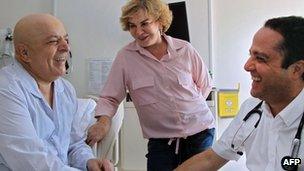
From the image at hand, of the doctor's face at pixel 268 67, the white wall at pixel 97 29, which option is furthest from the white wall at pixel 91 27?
the doctor's face at pixel 268 67

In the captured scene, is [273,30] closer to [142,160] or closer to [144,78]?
[144,78]

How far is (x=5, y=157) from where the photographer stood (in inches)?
50.9

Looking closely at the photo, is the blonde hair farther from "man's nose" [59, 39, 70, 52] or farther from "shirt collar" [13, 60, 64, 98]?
"shirt collar" [13, 60, 64, 98]

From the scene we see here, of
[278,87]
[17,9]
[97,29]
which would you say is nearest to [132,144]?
[97,29]

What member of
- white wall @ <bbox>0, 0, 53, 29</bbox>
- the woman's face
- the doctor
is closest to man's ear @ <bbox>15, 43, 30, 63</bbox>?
the woman's face

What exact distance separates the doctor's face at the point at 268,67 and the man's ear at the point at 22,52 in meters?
0.84

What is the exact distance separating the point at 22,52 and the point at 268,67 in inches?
36.4

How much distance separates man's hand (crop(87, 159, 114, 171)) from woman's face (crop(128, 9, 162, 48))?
685 mm

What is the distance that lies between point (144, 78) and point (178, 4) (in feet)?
3.68

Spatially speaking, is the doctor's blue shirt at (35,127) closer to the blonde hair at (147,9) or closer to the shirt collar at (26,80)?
the shirt collar at (26,80)

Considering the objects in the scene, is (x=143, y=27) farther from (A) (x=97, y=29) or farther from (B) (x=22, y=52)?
(A) (x=97, y=29)

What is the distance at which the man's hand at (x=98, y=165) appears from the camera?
4.84 feet

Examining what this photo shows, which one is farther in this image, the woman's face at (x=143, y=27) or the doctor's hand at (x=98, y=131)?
the woman's face at (x=143, y=27)

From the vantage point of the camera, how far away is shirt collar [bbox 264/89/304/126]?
1144 millimetres
